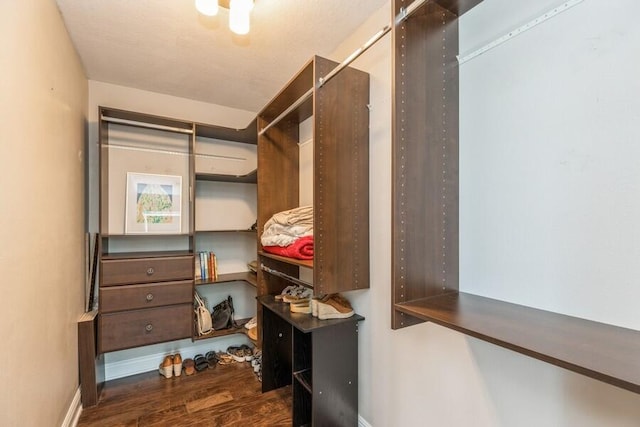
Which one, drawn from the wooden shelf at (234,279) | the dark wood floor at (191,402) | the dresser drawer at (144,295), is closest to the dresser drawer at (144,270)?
the dresser drawer at (144,295)

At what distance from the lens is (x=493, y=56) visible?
1.10m

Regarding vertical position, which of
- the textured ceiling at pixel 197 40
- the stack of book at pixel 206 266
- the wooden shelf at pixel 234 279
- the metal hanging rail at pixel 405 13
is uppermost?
the textured ceiling at pixel 197 40

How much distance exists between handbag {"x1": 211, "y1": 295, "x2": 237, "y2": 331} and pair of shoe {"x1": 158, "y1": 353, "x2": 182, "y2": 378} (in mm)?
380

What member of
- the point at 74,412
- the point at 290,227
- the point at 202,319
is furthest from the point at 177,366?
the point at 290,227

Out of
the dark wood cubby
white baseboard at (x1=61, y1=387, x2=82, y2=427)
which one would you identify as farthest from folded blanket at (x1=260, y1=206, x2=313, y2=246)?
white baseboard at (x1=61, y1=387, x2=82, y2=427)

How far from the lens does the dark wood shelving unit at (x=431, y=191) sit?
36.9 inches

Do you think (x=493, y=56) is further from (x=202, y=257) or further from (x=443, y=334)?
(x=202, y=257)

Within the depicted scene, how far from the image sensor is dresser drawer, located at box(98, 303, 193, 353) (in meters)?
2.14

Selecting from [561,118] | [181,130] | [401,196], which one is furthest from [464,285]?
[181,130]

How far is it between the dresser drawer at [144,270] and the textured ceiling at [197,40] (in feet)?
4.74

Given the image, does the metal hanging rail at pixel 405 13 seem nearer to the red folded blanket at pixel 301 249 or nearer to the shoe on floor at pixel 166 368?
the red folded blanket at pixel 301 249

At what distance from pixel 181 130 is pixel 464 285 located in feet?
7.96

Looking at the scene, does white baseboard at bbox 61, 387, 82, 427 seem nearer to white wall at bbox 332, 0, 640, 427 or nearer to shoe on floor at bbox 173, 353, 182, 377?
shoe on floor at bbox 173, 353, 182, 377

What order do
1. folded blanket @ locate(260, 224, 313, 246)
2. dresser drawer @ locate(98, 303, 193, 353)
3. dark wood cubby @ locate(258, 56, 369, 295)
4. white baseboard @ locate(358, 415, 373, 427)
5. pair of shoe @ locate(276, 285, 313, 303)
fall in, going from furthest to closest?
dresser drawer @ locate(98, 303, 193, 353) → pair of shoe @ locate(276, 285, 313, 303) → folded blanket @ locate(260, 224, 313, 246) → white baseboard @ locate(358, 415, 373, 427) → dark wood cubby @ locate(258, 56, 369, 295)
